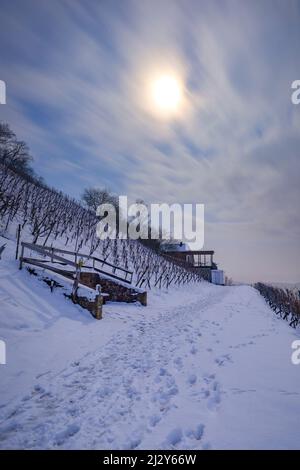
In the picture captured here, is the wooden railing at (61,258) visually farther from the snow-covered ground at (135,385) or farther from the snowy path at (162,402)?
the snowy path at (162,402)

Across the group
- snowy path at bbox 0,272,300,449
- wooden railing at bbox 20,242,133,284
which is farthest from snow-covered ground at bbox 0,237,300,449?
wooden railing at bbox 20,242,133,284

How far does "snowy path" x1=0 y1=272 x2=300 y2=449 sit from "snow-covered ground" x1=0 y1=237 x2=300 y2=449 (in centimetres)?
1

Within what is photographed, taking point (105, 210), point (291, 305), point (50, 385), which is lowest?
point (291, 305)

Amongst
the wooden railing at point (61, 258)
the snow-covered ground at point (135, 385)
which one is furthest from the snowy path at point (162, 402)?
the wooden railing at point (61, 258)

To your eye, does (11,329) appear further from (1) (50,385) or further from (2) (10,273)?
(2) (10,273)

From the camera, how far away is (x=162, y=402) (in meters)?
3.23

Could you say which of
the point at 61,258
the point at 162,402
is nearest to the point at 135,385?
the point at 162,402

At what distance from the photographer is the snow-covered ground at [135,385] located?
254 cm

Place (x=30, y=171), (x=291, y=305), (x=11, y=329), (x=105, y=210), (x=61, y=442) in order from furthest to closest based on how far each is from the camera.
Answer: (x=105, y=210) < (x=30, y=171) < (x=291, y=305) < (x=11, y=329) < (x=61, y=442)

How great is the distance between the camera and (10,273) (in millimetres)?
7859

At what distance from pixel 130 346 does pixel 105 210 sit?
3869 cm

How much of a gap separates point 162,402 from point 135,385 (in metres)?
0.62
